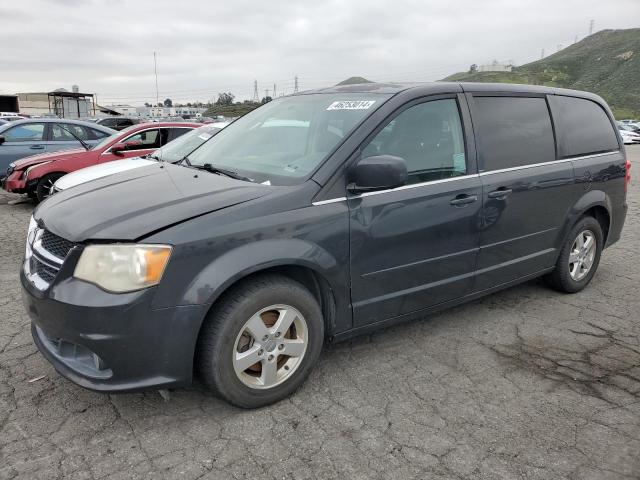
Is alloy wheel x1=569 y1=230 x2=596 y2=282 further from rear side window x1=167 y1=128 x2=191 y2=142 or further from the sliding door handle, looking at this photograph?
rear side window x1=167 y1=128 x2=191 y2=142

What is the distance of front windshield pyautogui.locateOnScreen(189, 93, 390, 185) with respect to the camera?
3172 millimetres

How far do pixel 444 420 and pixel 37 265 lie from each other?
232 centimetres

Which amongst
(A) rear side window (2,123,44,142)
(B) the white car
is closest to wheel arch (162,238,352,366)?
(B) the white car

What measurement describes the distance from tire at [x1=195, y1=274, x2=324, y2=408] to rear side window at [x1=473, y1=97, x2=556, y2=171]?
1.76 metres

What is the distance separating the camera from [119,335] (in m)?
2.44

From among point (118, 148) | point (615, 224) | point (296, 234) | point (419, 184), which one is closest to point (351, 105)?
point (419, 184)

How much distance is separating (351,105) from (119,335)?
1.99 meters

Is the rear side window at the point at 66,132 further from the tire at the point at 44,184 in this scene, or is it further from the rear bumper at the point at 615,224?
the rear bumper at the point at 615,224

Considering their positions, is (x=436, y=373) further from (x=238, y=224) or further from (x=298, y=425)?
(x=238, y=224)

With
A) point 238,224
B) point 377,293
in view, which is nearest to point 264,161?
point 238,224

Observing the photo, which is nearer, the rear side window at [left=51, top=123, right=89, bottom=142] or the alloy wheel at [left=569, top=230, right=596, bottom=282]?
the alloy wheel at [left=569, top=230, right=596, bottom=282]

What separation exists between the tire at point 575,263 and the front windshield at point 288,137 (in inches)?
90.2

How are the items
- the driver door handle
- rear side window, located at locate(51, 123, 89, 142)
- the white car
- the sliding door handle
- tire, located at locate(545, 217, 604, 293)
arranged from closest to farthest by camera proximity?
the driver door handle
the sliding door handle
tire, located at locate(545, 217, 604, 293)
the white car
rear side window, located at locate(51, 123, 89, 142)

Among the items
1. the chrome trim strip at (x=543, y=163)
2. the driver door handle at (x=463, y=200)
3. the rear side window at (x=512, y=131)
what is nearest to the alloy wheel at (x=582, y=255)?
the chrome trim strip at (x=543, y=163)
